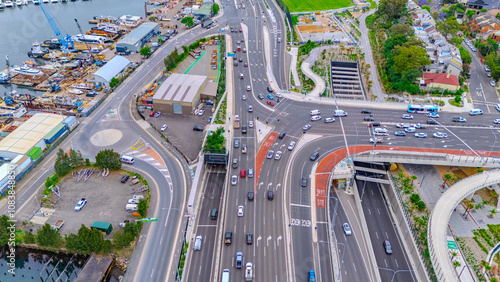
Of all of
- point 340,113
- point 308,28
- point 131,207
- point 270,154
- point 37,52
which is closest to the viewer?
point 131,207

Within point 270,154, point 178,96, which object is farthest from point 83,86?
point 270,154

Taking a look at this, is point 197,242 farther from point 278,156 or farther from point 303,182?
point 278,156

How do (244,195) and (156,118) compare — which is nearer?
(244,195)

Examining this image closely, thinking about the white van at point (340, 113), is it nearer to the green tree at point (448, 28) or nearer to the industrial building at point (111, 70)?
the industrial building at point (111, 70)

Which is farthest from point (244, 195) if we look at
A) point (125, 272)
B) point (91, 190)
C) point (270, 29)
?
point (270, 29)

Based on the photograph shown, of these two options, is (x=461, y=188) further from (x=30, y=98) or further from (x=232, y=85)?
(x=30, y=98)

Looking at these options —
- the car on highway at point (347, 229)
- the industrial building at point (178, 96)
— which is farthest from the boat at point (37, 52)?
the car on highway at point (347, 229)
